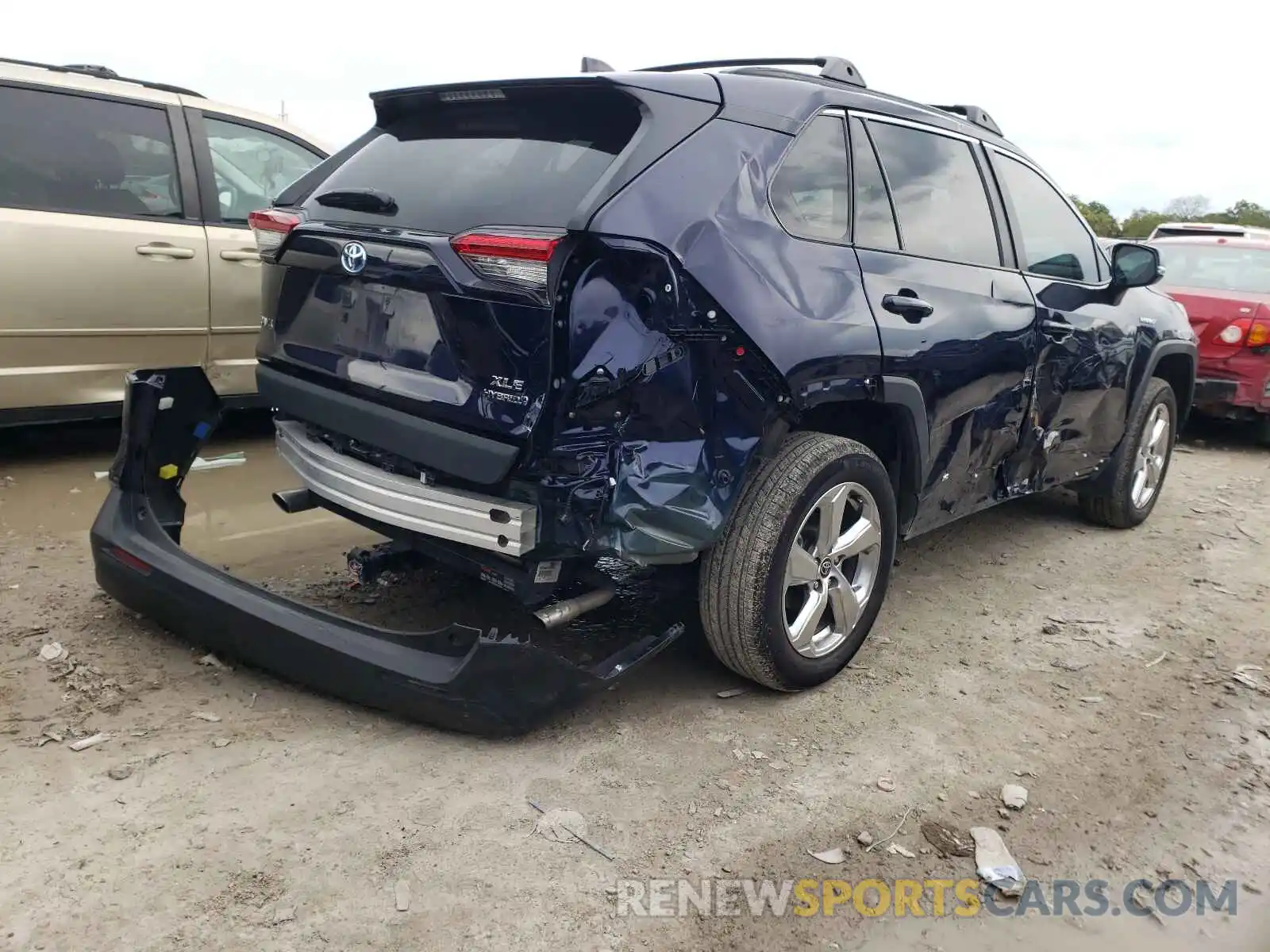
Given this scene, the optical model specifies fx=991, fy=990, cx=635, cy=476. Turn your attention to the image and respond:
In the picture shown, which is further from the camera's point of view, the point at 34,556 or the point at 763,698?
the point at 34,556

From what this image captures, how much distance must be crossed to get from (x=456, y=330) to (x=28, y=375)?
10.1ft

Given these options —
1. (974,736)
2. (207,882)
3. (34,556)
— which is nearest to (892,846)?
(974,736)

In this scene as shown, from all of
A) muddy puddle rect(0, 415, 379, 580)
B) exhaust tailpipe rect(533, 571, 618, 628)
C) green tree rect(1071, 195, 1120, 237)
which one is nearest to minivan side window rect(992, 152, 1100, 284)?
exhaust tailpipe rect(533, 571, 618, 628)

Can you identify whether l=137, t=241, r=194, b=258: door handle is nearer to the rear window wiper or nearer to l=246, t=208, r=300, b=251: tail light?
l=246, t=208, r=300, b=251: tail light

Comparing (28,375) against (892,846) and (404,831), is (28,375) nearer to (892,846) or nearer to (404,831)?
(404,831)

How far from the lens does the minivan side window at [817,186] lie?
286 cm

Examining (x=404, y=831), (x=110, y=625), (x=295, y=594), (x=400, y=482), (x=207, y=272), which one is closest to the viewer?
(x=404, y=831)

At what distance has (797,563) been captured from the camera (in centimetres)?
295

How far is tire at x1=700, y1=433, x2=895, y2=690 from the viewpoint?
2.83 m

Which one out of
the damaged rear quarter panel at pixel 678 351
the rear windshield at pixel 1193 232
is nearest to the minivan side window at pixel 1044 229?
the damaged rear quarter panel at pixel 678 351

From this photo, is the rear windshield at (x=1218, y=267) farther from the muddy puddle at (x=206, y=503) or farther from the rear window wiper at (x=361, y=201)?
the rear window wiper at (x=361, y=201)

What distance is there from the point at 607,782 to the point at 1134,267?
348 centimetres

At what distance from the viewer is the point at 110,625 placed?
329 centimetres

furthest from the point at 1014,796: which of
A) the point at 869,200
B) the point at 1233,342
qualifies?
the point at 1233,342
